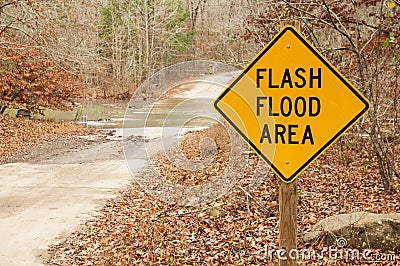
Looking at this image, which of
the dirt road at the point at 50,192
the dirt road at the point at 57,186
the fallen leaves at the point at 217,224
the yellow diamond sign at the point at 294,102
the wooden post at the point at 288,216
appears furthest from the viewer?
the dirt road at the point at 50,192

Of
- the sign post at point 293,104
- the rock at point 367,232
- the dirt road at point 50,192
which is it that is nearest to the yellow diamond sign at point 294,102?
the sign post at point 293,104

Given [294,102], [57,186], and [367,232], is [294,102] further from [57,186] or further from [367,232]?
[57,186]

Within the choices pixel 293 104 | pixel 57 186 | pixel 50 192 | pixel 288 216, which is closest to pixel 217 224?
pixel 288 216

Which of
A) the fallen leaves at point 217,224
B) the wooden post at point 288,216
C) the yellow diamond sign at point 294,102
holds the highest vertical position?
the yellow diamond sign at point 294,102

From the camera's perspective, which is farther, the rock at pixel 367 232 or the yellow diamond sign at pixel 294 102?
the rock at pixel 367 232

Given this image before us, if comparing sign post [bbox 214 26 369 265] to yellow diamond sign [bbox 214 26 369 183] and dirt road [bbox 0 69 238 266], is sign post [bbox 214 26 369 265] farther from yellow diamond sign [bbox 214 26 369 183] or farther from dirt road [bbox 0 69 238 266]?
dirt road [bbox 0 69 238 266]

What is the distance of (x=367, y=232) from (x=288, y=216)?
321cm

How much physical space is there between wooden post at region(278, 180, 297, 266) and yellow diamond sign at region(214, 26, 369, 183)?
0.08m

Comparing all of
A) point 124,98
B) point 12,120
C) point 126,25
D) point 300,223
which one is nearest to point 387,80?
point 300,223

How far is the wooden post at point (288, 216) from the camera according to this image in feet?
9.52

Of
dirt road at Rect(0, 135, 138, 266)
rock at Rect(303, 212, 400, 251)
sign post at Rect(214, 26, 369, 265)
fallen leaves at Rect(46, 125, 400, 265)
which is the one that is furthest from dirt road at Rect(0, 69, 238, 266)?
sign post at Rect(214, 26, 369, 265)

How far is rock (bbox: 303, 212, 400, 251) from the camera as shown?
5539 millimetres

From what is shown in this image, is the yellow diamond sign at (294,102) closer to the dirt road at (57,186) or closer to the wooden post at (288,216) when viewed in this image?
the wooden post at (288,216)

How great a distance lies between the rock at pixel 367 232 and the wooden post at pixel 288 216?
275 centimetres
